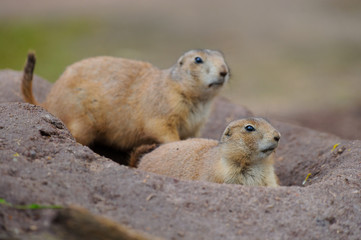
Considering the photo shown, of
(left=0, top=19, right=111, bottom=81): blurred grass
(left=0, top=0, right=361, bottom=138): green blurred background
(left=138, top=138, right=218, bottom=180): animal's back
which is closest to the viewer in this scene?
(left=138, top=138, right=218, bottom=180): animal's back

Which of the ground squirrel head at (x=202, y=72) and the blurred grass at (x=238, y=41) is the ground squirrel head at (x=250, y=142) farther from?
the blurred grass at (x=238, y=41)

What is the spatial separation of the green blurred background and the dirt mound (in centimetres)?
913

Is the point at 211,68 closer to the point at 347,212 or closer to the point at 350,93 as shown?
the point at 347,212

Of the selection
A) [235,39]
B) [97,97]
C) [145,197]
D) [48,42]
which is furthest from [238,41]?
[145,197]

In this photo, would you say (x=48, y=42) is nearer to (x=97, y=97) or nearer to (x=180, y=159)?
(x=97, y=97)

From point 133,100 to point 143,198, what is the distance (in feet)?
11.4

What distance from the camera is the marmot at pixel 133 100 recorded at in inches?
299

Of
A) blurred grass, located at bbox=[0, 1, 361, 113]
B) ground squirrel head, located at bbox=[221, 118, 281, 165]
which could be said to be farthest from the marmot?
blurred grass, located at bbox=[0, 1, 361, 113]

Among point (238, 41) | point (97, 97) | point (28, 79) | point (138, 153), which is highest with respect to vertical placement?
point (28, 79)

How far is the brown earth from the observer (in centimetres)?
411

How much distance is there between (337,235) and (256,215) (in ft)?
2.30

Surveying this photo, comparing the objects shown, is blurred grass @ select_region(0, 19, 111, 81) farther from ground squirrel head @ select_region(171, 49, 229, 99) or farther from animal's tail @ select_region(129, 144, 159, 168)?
animal's tail @ select_region(129, 144, 159, 168)

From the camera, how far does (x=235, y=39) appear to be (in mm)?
18547

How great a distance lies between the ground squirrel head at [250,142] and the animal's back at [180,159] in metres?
0.32
